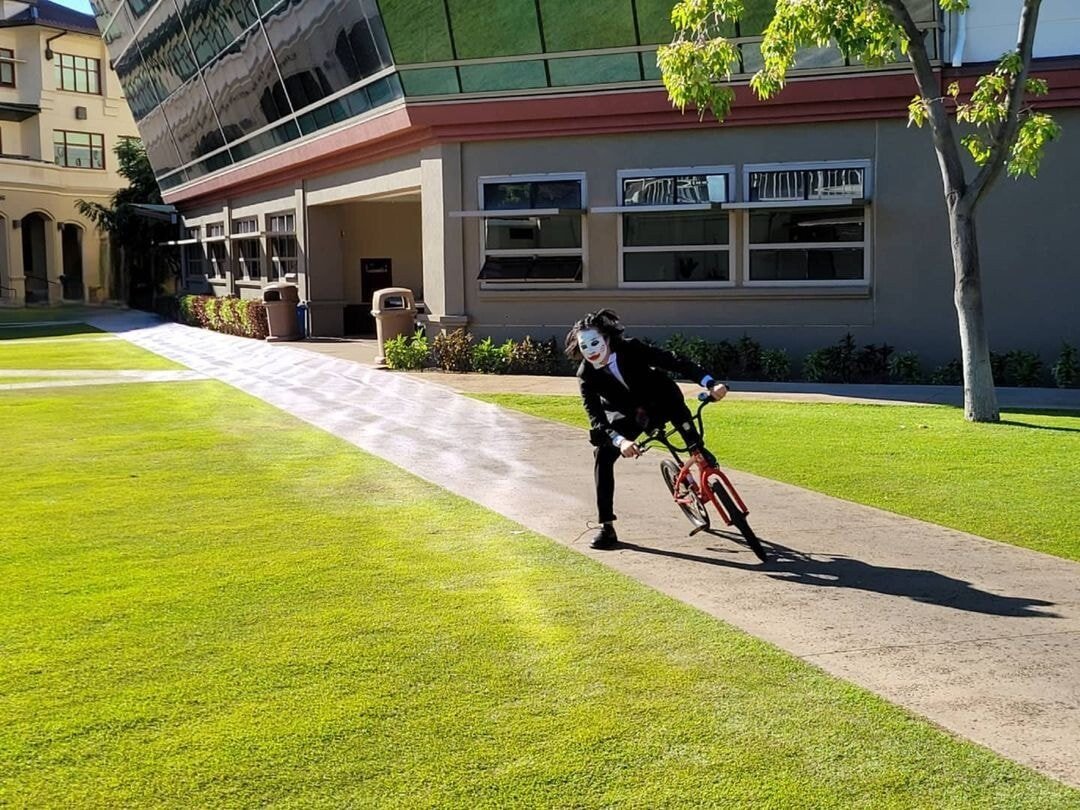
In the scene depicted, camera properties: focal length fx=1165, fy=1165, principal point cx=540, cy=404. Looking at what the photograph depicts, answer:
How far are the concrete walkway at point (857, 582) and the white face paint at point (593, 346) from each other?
1.24 m

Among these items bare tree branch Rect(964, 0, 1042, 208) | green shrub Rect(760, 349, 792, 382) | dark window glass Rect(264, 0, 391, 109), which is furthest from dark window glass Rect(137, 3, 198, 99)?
bare tree branch Rect(964, 0, 1042, 208)

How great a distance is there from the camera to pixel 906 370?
17.1 m

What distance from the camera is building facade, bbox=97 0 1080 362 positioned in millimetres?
17031

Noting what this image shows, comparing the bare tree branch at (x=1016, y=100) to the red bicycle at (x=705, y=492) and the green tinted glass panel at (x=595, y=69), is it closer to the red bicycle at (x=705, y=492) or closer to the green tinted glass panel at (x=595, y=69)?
the red bicycle at (x=705, y=492)

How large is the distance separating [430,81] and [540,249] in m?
3.38

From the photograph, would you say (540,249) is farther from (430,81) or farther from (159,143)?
(159,143)

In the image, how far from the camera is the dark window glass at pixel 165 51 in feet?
102

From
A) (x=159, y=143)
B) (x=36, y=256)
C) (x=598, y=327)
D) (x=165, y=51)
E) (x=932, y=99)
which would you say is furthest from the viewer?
(x=36, y=256)

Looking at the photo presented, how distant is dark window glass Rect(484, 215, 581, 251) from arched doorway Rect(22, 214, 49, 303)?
39914 millimetres

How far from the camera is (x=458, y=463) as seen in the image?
1070 cm

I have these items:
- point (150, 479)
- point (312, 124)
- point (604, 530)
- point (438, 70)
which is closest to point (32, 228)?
point (312, 124)

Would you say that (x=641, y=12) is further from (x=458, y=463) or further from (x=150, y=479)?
(x=150, y=479)

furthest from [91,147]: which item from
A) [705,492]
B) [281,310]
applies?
[705,492]

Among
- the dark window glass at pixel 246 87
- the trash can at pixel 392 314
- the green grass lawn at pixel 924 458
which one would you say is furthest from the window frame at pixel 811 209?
the dark window glass at pixel 246 87
